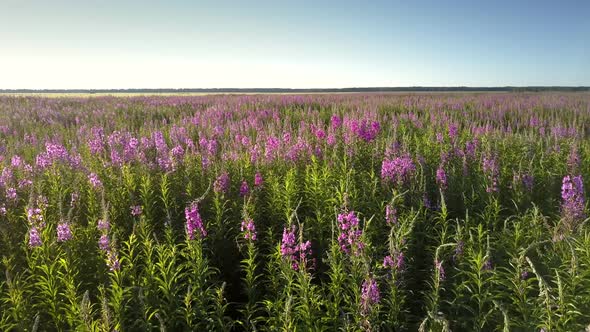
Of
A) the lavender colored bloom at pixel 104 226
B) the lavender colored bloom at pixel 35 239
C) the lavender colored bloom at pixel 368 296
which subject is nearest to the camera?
the lavender colored bloom at pixel 368 296

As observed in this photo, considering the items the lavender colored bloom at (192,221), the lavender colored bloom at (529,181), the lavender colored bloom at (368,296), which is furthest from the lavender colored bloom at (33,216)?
the lavender colored bloom at (529,181)

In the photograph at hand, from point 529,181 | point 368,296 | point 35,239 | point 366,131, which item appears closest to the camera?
point 368,296

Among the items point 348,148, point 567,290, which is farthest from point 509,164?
point 567,290

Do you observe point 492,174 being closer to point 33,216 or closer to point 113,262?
point 113,262

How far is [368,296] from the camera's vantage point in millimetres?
2754

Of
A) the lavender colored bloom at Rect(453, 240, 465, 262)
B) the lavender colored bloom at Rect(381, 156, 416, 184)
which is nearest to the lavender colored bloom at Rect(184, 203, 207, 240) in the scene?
the lavender colored bloom at Rect(453, 240, 465, 262)

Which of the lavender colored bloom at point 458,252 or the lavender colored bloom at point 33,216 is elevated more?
the lavender colored bloom at point 33,216

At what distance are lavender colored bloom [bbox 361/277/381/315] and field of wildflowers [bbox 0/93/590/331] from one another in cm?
1

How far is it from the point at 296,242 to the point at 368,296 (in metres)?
1.28

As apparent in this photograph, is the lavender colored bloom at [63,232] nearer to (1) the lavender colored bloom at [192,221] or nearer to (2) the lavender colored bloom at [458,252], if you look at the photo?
(1) the lavender colored bloom at [192,221]

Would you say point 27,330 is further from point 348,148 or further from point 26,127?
point 26,127

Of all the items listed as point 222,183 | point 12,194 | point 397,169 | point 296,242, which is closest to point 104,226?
point 296,242

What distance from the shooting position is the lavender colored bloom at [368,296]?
2746mm

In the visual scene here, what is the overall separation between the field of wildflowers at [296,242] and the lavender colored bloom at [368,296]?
0.01m
